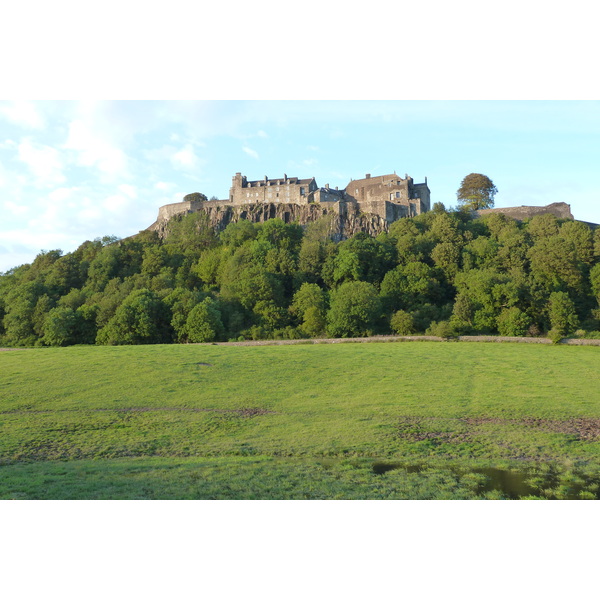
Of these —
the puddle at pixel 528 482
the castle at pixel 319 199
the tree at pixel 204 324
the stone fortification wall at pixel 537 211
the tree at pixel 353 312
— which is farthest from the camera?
the castle at pixel 319 199

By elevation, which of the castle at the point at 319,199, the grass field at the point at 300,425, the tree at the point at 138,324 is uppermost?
the castle at the point at 319,199

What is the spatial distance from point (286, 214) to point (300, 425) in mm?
56550

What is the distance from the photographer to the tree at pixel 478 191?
230ft

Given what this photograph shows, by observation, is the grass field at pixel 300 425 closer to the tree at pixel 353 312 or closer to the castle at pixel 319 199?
the tree at pixel 353 312

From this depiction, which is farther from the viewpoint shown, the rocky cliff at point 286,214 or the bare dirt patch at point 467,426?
the rocky cliff at point 286,214

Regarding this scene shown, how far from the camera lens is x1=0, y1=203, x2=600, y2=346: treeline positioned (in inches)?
A: 1610

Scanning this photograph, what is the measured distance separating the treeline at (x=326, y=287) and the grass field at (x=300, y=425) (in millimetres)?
10667

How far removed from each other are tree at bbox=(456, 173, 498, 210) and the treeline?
1447cm

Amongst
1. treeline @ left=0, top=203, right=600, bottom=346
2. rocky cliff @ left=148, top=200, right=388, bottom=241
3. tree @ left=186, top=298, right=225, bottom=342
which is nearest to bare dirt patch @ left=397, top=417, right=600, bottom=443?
treeline @ left=0, top=203, right=600, bottom=346

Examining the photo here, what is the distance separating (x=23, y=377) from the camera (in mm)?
24469

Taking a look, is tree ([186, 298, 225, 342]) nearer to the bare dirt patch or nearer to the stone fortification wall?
the bare dirt patch

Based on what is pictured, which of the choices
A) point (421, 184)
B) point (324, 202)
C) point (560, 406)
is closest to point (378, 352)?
point (560, 406)

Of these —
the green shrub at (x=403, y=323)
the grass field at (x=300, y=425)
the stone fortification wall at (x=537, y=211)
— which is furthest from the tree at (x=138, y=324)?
the stone fortification wall at (x=537, y=211)

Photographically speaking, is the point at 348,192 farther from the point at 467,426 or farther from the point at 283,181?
the point at 467,426
